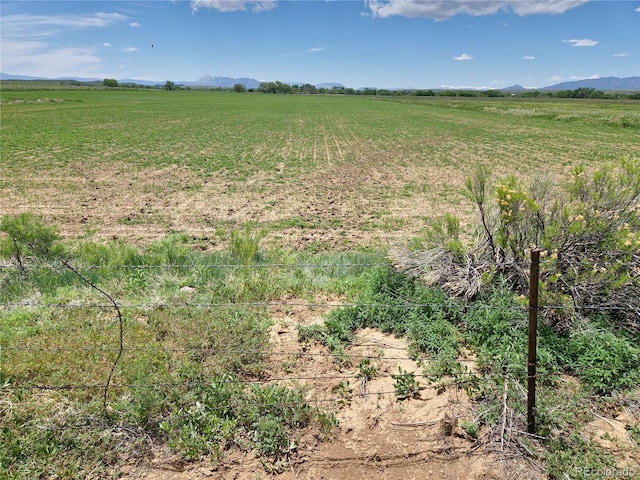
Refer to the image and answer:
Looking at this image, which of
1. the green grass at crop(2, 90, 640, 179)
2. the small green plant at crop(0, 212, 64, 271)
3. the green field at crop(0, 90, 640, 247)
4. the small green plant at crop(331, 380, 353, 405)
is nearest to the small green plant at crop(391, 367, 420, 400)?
the small green plant at crop(331, 380, 353, 405)

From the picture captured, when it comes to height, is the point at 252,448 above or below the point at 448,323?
below

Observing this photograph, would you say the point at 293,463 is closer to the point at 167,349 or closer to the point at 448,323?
the point at 167,349

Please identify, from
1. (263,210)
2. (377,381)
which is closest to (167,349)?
(377,381)

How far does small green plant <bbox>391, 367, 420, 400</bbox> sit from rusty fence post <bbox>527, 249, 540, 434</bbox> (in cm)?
101

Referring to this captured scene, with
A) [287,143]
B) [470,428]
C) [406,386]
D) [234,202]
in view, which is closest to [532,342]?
[470,428]

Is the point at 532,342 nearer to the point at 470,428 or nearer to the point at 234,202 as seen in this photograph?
the point at 470,428

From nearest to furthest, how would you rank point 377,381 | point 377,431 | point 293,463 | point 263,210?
point 293,463, point 377,431, point 377,381, point 263,210

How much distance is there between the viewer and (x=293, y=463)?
3424 mm

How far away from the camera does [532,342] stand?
3.40 meters

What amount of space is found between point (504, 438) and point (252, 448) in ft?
7.00

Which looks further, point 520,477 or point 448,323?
Result: point 448,323

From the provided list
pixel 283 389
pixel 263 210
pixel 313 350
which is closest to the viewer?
pixel 283 389

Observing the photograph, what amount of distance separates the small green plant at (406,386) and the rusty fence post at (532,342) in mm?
1011

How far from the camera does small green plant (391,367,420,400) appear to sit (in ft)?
13.3
